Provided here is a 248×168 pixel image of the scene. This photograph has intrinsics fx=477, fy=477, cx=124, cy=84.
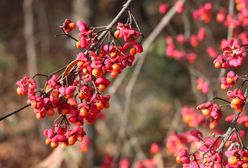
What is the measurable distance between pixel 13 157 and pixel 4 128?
2.17 feet

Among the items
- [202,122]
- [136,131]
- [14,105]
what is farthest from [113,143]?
[202,122]

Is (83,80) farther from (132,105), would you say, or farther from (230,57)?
(132,105)

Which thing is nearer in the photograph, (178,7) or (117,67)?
(117,67)

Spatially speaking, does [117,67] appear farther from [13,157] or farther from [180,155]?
[13,157]

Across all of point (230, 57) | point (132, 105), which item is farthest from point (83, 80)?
point (132, 105)

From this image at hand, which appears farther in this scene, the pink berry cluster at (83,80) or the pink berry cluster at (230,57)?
the pink berry cluster at (230,57)

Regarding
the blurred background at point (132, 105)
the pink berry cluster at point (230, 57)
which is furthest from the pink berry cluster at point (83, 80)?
the blurred background at point (132, 105)

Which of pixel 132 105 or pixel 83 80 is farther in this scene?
pixel 132 105

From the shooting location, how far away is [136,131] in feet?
26.3

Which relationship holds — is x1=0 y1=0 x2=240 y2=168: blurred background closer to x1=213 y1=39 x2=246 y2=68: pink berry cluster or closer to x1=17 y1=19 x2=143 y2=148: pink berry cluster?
x1=213 y1=39 x2=246 y2=68: pink berry cluster

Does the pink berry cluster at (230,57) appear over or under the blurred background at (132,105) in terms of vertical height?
under

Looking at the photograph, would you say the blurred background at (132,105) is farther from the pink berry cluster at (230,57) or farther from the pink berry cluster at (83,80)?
the pink berry cluster at (83,80)

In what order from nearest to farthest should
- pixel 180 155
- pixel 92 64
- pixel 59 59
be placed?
pixel 92 64 → pixel 180 155 → pixel 59 59

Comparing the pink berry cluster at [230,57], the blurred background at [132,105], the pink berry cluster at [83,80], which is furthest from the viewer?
the blurred background at [132,105]
